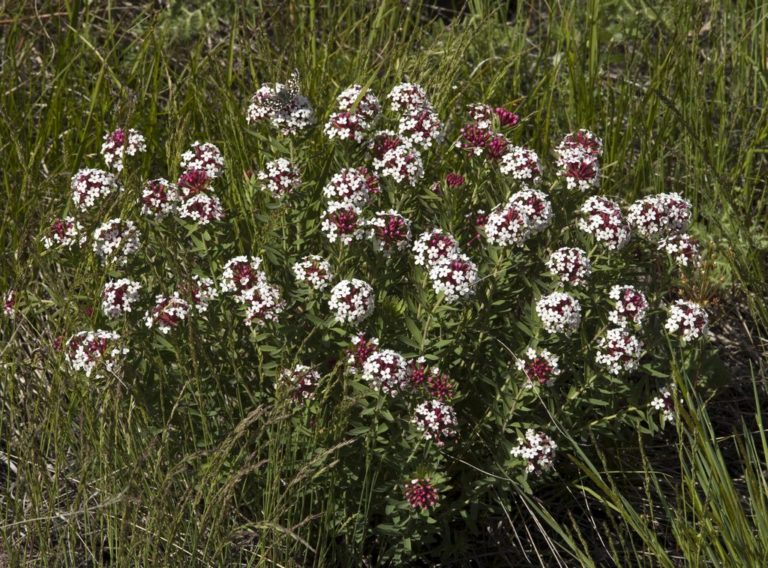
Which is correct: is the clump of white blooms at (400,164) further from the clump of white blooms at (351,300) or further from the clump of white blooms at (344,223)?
the clump of white blooms at (351,300)

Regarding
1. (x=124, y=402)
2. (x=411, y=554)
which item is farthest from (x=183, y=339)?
(x=411, y=554)

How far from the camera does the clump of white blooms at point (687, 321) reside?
3.28 metres

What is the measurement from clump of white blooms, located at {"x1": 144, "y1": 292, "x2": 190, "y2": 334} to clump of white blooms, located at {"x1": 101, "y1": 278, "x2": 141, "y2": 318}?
8 cm

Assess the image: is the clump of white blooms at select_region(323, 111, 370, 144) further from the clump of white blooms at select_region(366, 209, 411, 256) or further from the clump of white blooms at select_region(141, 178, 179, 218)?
the clump of white blooms at select_region(141, 178, 179, 218)

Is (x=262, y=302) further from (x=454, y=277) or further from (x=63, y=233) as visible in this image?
(x=63, y=233)

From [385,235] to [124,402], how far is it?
99 cm

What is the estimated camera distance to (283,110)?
3.31 meters

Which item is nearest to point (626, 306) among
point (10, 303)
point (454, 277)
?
point (454, 277)

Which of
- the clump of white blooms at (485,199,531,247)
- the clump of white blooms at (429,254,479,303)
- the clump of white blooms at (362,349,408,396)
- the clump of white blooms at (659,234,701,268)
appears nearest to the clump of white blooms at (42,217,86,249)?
the clump of white blooms at (362,349,408,396)

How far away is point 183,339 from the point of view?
10.4 ft

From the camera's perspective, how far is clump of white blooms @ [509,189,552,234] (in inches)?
122

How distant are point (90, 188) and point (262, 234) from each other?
592 millimetres

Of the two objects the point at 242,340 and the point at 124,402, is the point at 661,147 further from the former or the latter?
the point at 124,402

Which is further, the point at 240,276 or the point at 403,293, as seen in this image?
the point at 403,293
